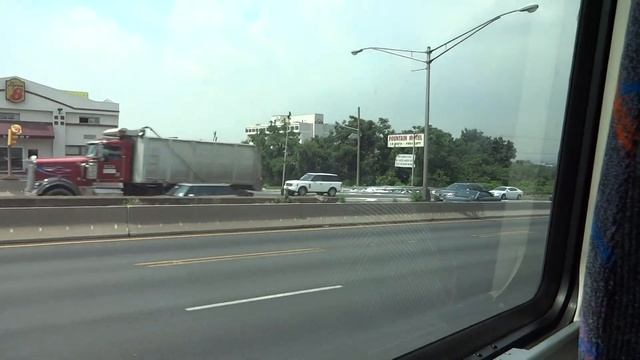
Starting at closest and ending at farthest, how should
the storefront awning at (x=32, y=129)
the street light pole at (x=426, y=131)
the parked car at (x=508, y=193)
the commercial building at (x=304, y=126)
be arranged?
the storefront awning at (x=32, y=129)
the commercial building at (x=304, y=126)
the street light pole at (x=426, y=131)
the parked car at (x=508, y=193)

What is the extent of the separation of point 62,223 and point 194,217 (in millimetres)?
2629

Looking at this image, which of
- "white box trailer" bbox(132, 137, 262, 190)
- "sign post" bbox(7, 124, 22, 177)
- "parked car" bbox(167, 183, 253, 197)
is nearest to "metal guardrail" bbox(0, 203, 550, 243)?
"parked car" bbox(167, 183, 253, 197)

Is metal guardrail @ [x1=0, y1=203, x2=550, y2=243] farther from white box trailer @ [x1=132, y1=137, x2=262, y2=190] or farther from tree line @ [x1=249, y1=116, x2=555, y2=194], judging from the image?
white box trailer @ [x1=132, y1=137, x2=262, y2=190]

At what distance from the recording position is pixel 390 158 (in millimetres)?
3674

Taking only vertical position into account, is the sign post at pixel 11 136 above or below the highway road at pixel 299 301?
above

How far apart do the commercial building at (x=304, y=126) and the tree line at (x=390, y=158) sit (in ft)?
0.09

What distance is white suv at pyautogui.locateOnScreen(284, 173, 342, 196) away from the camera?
3.44 metres

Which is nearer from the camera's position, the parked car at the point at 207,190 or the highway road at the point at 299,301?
the highway road at the point at 299,301

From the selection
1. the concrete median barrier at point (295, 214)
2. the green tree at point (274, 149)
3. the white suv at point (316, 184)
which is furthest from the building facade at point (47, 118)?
the concrete median barrier at point (295, 214)

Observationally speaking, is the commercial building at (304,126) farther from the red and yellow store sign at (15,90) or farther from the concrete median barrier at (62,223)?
the concrete median barrier at (62,223)

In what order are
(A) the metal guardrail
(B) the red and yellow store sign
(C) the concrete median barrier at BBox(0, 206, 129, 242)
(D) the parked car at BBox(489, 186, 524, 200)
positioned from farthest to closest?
(C) the concrete median barrier at BBox(0, 206, 129, 242) → (A) the metal guardrail → (D) the parked car at BBox(489, 186, 524, 200) → (B) the red and yellow store sign

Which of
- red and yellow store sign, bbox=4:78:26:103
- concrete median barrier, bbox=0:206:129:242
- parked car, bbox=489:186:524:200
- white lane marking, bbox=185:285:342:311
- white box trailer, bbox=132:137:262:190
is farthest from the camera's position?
concrete median barrier, bbox=0:206:129:242

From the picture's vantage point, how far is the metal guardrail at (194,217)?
412 centimetres

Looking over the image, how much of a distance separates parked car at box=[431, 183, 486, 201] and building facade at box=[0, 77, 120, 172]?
2.31 meters
